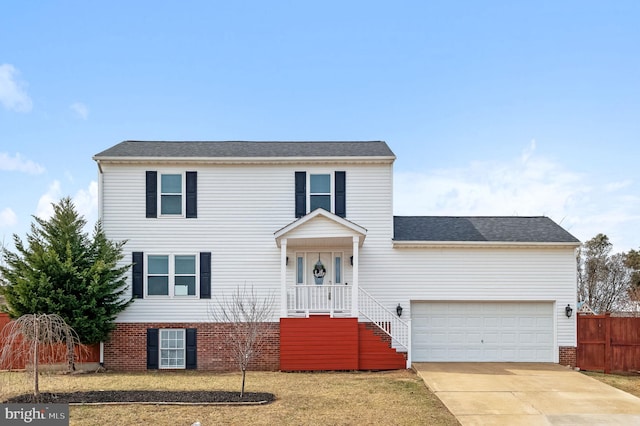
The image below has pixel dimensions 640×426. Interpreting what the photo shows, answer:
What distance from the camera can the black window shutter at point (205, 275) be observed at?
1677cm

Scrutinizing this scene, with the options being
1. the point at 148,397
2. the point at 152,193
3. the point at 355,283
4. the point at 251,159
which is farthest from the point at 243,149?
the point at 148,397

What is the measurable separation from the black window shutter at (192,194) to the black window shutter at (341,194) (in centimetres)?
435

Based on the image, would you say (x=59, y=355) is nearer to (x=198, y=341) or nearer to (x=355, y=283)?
(x=198, y=341)

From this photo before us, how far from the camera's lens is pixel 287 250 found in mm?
17031

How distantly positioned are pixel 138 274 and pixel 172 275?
40.0 inches

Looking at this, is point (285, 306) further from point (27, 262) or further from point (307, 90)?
point (307, 90)

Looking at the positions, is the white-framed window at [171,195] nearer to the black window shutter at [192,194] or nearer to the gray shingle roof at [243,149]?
the black window shutter at [192,194]

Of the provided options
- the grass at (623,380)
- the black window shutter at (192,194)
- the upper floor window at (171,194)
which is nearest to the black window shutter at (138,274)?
the upper floor window at (171,194)

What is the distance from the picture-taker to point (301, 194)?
56.1ft

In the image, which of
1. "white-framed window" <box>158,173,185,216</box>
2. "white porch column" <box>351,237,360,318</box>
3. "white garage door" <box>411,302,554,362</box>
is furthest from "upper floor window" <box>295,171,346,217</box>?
"white garage door" <box>411,302,554,362</box>

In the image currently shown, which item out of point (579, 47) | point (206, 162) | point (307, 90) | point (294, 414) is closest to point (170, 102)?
point (206, 162)

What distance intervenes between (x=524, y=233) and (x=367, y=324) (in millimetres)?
5855

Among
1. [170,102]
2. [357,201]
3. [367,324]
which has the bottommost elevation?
[367,324]

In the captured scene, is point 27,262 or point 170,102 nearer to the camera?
point 27,262
